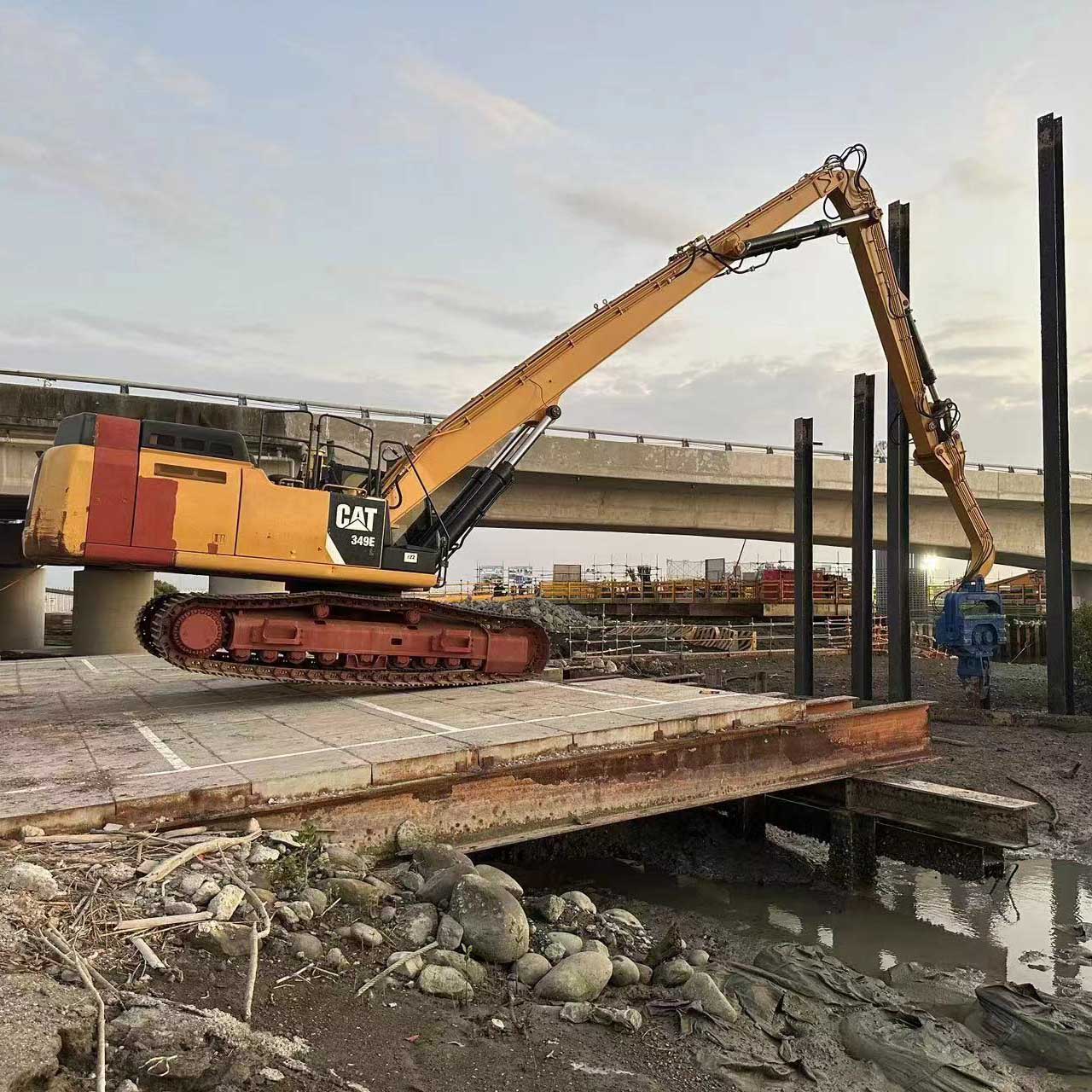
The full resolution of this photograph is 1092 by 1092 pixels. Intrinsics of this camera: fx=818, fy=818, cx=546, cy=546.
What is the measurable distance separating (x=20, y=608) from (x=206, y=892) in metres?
29.1

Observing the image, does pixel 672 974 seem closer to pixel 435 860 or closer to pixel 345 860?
pixel 435 860

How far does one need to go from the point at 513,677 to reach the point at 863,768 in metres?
4.40

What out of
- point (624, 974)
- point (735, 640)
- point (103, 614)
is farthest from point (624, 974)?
point (735, 640)

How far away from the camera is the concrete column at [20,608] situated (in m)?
28.3

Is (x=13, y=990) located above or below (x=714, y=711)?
below

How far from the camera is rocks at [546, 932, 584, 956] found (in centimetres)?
513

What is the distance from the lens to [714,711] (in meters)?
8.54

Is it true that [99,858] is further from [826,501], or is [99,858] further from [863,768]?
[826,501]

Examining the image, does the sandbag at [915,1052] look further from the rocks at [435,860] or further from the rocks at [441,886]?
the rocks at [435,860]

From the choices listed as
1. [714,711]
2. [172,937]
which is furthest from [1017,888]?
[172,937]

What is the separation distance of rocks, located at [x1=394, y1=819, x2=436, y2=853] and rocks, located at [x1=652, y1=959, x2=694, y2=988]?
210 cm

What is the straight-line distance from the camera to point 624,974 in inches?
196

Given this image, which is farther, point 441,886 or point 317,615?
point 317,615

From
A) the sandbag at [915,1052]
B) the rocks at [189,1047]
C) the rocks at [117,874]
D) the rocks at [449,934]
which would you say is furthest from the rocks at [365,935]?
the sandbag at [915,1052]
